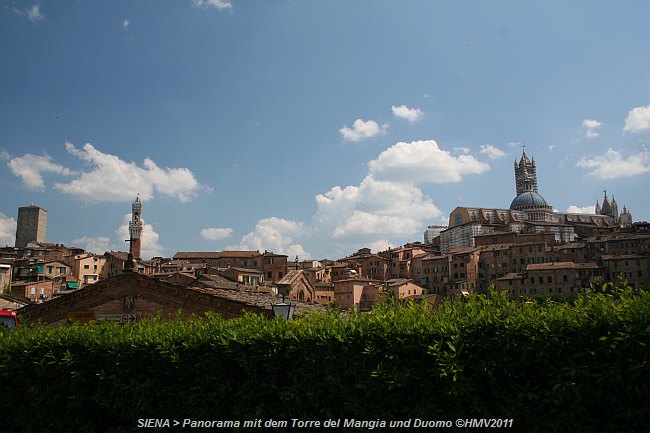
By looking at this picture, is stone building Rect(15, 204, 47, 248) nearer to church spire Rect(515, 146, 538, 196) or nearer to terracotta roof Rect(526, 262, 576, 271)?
terracotta roof Rect(526, 262, 576, 271)

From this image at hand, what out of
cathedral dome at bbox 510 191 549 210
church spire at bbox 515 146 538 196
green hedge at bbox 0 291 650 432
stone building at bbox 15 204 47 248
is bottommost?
green hedge at bbox 0 291 650 432

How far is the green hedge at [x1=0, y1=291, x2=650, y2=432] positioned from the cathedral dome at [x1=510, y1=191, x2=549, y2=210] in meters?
142

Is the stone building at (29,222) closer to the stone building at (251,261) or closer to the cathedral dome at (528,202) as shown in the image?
the stone building at (251,261)

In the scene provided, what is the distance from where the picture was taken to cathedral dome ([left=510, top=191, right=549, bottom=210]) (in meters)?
137

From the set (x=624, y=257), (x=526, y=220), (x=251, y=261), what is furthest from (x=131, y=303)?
(x=526, y=220)

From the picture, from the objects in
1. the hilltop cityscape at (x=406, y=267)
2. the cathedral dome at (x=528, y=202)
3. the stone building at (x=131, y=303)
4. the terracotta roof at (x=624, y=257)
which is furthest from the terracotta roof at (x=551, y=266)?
the stone building at (x=131, y=303)

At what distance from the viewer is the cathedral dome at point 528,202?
137000 millimetres

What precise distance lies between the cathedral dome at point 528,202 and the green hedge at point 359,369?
14168cm

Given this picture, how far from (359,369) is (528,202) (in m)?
144

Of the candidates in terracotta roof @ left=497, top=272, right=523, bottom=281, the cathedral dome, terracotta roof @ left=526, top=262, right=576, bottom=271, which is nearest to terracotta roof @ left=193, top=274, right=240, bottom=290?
terracotta roof @ left=497, top=272, right=523, bottom=281

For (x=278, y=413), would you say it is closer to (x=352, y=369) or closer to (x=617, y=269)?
(x=352, y=369)

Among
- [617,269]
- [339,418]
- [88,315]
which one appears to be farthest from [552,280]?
[339,418]

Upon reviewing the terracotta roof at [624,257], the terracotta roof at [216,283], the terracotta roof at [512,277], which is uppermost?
the terracotta roof at [624,257]

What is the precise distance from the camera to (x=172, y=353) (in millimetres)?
8031
